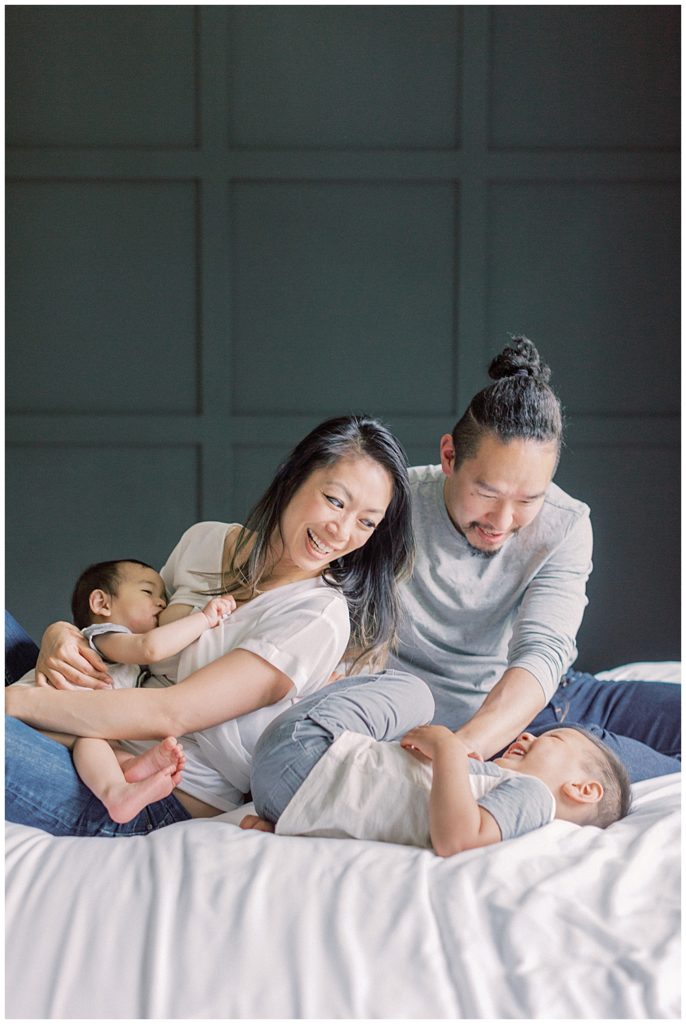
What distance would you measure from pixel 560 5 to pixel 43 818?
127 inches

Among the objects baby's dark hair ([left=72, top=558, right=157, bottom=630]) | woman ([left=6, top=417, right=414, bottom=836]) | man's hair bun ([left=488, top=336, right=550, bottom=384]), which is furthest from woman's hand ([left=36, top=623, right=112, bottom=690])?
man's hair bun ([left=488, top=336, right=550, bottom=384])

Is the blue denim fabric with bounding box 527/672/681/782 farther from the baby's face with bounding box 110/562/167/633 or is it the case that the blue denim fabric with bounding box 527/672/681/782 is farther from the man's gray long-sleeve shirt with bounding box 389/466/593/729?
the baby's face with bounding box 110/562/167/633

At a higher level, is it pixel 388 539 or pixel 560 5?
pixel 560 5

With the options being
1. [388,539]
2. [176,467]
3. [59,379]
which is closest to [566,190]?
[176,467]

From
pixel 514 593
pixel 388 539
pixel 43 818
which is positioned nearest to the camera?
pixel 43 818

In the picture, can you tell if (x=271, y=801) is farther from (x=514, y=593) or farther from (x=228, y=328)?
(x=228, y=328)

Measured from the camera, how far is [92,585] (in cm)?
161

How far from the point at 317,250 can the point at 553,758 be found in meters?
2.49

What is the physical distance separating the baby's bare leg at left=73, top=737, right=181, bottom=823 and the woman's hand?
0.10m

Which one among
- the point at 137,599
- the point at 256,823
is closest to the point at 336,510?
the point at 137,599

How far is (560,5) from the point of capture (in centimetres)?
340

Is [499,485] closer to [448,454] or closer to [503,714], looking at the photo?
[448,454]

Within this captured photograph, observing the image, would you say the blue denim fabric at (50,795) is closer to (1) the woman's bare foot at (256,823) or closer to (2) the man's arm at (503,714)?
(1) the woman's bare foot at (256,823)

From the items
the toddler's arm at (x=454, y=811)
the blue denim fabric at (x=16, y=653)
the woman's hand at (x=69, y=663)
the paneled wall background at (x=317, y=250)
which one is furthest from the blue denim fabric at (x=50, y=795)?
the paneled wall background at (x=317, y=250)
